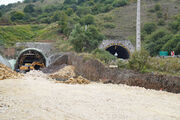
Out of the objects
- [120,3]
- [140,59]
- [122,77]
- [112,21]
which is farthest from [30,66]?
[120,3]

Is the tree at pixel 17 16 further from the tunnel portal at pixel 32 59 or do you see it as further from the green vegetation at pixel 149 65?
the green vegetation at pixel 149 65

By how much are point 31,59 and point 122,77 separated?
80.1 ft

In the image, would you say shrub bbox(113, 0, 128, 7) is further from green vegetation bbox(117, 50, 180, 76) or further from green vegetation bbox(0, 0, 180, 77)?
green vegetation bbox(117, 50, 180, 76)

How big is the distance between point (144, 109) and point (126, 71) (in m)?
7.07

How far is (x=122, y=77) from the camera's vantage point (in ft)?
55.4

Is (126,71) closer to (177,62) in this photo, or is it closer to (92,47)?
(177,62)

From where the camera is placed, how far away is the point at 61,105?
9680mm

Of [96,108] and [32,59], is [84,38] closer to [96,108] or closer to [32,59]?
[32,59]

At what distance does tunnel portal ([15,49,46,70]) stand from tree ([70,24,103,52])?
632 centimetres

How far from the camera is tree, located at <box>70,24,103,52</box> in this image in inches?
1467

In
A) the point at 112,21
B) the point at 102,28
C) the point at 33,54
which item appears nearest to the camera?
the point at 33,54

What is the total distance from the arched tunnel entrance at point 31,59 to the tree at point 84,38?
20.7 ft

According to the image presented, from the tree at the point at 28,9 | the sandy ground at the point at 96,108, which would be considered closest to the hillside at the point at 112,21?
the tree at the point at 28,9

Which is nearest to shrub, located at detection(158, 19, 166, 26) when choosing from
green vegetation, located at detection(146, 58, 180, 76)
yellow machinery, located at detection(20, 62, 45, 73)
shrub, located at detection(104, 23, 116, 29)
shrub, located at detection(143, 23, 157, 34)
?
shrub, located at detection(143, 23, 157, 34)
